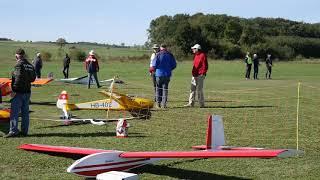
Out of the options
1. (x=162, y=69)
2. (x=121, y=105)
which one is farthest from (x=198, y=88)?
(x=121, y=105)

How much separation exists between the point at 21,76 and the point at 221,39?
293 feet

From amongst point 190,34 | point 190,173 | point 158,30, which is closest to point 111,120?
point 190,173

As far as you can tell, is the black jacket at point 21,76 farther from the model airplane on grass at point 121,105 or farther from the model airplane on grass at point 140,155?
the model airplane on grass at point 121,105

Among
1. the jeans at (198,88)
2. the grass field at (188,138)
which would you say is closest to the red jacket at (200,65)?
the jeans at (198,88)

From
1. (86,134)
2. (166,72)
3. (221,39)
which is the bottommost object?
(86,134)

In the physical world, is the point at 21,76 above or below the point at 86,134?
above

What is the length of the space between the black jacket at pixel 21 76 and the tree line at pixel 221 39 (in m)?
73.5

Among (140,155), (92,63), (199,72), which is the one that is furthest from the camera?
(92,63)

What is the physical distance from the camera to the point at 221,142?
7.96 metres

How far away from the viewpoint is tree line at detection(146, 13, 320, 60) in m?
89.6

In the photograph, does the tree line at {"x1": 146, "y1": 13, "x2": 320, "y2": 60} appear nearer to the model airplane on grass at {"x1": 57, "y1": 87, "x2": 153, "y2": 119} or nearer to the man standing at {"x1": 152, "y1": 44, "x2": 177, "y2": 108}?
the man standing at {"x1": 152, "y1": 44, "x2": 177, "y2": 108}

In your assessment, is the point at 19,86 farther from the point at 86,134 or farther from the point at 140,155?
the point at 140,155

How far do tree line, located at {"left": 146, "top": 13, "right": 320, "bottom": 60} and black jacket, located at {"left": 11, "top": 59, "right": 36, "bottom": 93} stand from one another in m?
73.5

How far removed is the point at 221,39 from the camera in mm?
97812
